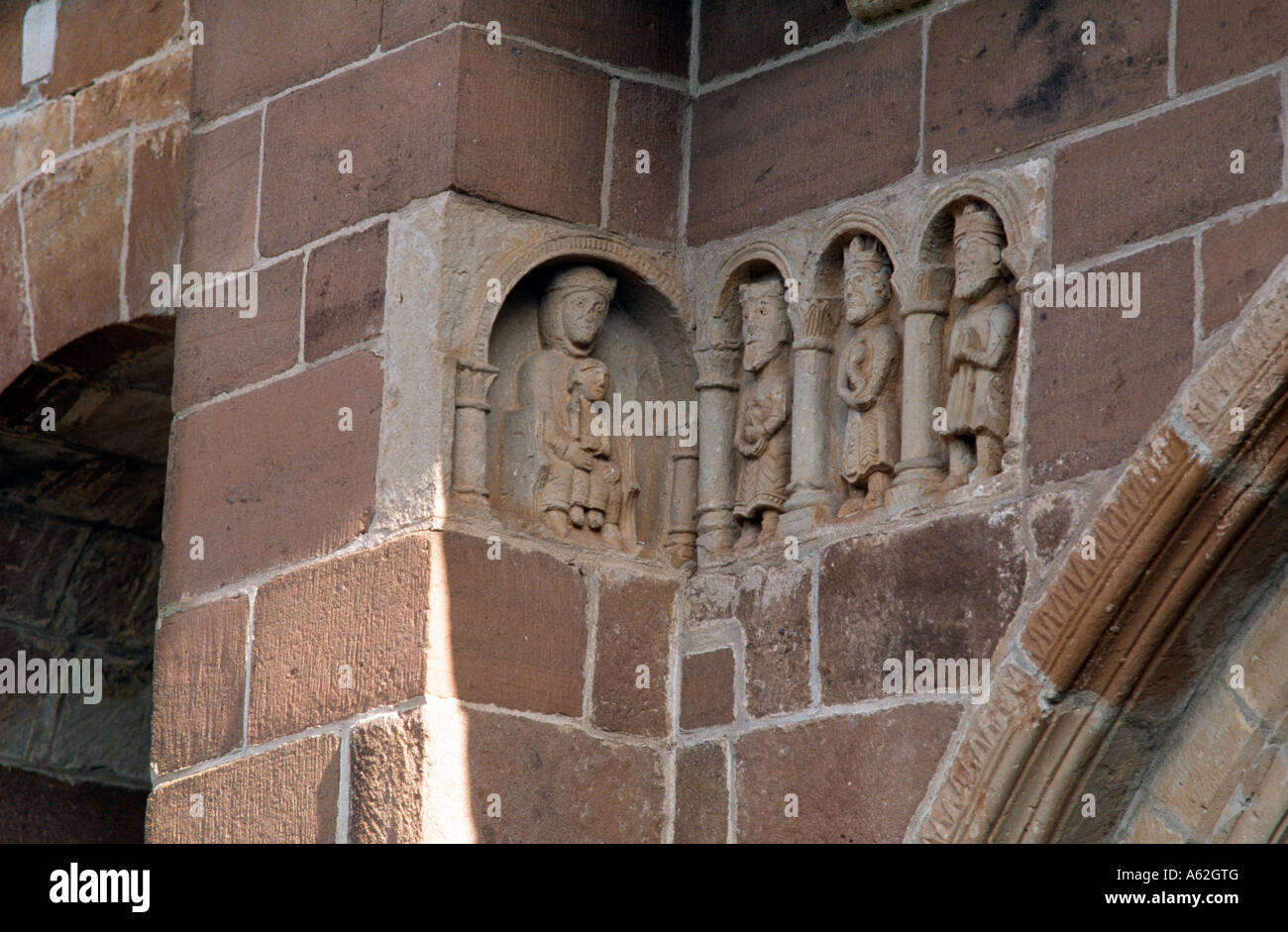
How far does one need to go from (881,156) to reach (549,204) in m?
0.61

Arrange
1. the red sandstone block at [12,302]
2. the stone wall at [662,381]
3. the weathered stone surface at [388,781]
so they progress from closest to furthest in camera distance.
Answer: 1. the stone wall at [662,381]
2. the weathered stone surface at [388,781]
3. the red sandstone block at [12,302]

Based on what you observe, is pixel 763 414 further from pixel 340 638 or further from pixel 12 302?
pixel 12 302

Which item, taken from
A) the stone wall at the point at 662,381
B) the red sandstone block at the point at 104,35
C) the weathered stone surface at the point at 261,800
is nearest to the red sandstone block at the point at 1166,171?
the stone wall at the point at 662,381

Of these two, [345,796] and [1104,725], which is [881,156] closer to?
[1104,725]

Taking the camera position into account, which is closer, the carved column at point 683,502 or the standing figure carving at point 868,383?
the standing figure carving at point 868,383

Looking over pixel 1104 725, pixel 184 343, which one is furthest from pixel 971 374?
pixel 184 343

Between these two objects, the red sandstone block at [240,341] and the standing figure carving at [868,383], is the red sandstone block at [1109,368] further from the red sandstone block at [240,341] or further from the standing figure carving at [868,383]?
the red sandstone block at [240,341]

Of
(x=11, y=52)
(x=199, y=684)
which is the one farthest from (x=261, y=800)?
(x=11, y=52)

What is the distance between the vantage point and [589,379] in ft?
14.4

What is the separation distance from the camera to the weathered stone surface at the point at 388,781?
3938 mm

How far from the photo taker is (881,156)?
4.27m

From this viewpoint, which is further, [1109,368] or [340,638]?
[340,638]

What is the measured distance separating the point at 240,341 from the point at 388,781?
1005mm

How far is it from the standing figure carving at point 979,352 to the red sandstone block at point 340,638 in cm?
93
